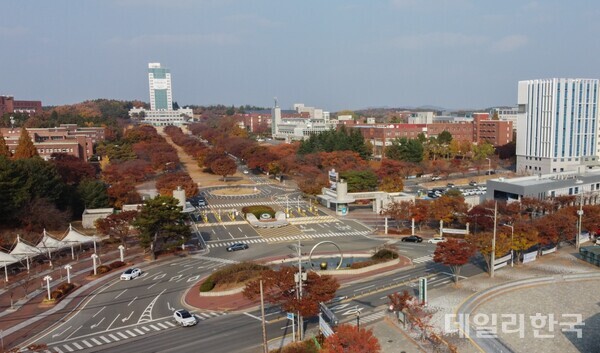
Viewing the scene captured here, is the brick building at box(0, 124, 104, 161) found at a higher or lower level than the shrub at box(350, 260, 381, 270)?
higher

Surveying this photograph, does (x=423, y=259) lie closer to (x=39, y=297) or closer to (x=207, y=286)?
(x=207, y=286)

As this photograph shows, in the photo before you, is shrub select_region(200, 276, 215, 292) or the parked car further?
the parked car

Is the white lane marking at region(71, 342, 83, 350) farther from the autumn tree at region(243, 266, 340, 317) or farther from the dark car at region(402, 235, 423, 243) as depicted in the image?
the dark car at region(402, 235, 423, 243)

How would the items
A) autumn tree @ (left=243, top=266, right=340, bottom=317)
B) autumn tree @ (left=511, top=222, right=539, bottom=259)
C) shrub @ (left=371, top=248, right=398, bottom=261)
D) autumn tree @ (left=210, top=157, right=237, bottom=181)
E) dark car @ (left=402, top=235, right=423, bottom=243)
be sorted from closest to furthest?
1. autumn tree @ (left=243, top=266, right=340, bottom=317)
2. autumn tree @ (left=511, top=222, right=539, bottom=259)
3. shrub @ (left=371, top=248, right=398, bottom=261)
4. dark car @ (left=402, top=235, right=423, bottom=243)
5. autumn tree @ (left=210, top=157, right=237, bottom=181)

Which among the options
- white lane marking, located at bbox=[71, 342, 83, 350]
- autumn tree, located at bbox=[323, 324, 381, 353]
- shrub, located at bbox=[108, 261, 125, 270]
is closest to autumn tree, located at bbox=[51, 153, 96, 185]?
shrub, located at bbox=[108, 261, 125, 270]

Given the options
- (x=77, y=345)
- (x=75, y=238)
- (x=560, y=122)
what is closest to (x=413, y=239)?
(x=77, y=345)

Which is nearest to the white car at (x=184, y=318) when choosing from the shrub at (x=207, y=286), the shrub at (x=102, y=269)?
the shrub at (x=207, y=286)
